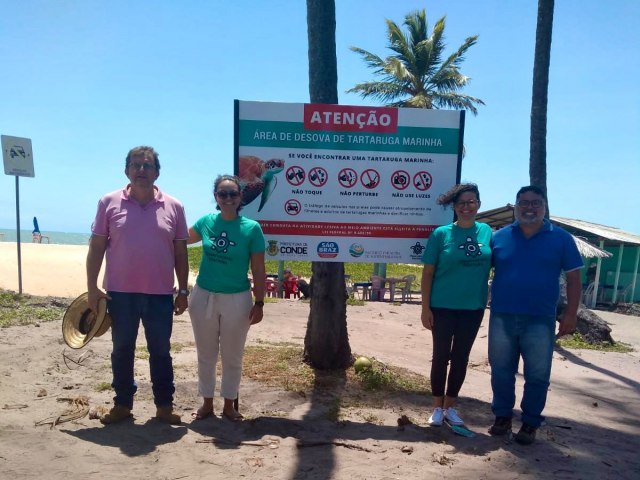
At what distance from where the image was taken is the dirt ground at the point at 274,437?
348 cm

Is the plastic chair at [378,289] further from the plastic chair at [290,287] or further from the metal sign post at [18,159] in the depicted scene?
the metal sign post at [18,159]

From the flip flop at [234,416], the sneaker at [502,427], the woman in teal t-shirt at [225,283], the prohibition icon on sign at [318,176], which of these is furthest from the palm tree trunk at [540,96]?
the flip flop at [234,416]

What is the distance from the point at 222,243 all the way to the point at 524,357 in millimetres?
2481

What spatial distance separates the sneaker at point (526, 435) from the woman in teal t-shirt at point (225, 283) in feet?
7.25

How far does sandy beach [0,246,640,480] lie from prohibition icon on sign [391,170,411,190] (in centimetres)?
206

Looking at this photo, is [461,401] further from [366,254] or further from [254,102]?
[254,102]

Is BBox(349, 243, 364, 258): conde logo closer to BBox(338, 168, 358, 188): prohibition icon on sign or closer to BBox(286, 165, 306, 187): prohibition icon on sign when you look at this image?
BBox(338, 168, 358, 188): prohibition icon on sign

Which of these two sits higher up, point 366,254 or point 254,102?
point 254,102

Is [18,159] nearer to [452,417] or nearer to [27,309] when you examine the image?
[27,309]

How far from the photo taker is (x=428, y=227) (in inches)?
205

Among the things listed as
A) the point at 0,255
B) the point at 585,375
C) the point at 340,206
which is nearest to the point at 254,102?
the point at 340,206

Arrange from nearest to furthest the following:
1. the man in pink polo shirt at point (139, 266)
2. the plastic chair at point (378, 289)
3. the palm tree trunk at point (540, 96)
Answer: the man in pink polo shirt at point (139, 266) → the palm tree trunk at point (540, 96) → the plastic chair at point (378, 289)

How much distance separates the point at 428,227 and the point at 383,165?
2.46 feet

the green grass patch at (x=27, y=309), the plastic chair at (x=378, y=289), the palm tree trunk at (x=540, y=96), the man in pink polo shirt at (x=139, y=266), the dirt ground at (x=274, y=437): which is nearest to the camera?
the dirt ground at (x=274, y=437)
